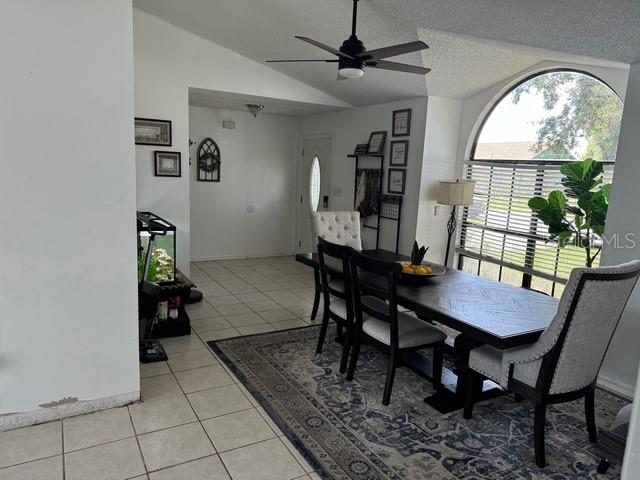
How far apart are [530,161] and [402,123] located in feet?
4.76

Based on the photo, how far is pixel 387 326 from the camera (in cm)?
283

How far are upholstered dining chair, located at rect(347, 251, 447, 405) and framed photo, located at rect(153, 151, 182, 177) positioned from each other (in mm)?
2596

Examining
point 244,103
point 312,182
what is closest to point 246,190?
point 312,182

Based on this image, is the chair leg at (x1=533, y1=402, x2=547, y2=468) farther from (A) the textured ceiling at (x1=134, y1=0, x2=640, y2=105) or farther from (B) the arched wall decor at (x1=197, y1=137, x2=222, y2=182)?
(B) the arched wall decor at (x1=197, y1=137, x2=222, y2=182)

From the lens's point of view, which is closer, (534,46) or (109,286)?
(109,286)

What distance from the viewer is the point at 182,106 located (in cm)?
464

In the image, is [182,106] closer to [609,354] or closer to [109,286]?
[109,286]

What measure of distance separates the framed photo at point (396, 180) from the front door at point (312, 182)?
1.36m

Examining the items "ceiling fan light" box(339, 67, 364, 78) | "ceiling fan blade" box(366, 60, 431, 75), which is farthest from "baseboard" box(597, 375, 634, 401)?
"ceiling fan light" box(339, 67, 364, 78)

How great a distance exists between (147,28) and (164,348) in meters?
3.11

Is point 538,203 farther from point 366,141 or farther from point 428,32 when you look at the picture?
point 366,141

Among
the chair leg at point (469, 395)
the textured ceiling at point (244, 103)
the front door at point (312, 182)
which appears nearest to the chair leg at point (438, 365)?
the chair leg at point (469, 395)

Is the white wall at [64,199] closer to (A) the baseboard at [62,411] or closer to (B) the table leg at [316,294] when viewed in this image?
(A) the baseboard at [62,411]

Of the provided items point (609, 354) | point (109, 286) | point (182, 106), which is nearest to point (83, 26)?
point (109, 286)
